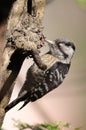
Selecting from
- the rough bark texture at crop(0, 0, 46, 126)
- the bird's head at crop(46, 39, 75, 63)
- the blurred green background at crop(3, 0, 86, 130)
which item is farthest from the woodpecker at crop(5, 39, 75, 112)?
the blurred green background at crop(3, 0, 86, 130)

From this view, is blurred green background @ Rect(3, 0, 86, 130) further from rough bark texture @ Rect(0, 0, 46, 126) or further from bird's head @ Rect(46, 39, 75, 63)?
rough bark texture @ Rect(0, 0, 46, 126)

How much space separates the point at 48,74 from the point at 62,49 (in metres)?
0.27

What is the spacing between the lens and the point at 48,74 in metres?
1.67

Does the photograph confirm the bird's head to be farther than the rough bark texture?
Yes

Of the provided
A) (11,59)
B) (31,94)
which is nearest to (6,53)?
(11,59)

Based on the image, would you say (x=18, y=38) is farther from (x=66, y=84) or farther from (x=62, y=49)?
(x=66, y=84)

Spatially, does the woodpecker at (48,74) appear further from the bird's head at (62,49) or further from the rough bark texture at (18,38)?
the rough bark texture at (18,38)

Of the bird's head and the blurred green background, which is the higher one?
the blurred green background

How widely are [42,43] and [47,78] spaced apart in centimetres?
43

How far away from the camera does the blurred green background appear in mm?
2752

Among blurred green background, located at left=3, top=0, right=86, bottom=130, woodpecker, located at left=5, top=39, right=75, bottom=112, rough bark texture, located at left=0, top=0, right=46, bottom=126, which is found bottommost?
rough bark texture, located at left=0, top=0, right=46, bottom=126

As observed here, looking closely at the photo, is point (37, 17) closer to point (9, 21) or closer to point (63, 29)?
point (9, 21)

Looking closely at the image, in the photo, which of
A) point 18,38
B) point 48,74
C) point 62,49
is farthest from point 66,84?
point 18,38

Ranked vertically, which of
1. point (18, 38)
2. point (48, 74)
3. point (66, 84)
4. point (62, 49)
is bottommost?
point (18, 38)
